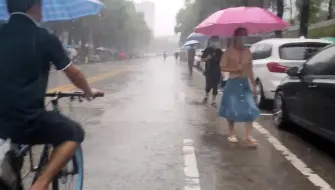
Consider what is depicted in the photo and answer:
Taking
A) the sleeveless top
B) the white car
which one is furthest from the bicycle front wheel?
the white car

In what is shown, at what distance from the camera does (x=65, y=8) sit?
4590 millimetres

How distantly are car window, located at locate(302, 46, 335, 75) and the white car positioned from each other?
310cm

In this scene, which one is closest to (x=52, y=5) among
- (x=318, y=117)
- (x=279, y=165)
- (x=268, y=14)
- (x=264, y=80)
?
(x=279, y=165)

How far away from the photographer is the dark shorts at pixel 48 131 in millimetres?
3043

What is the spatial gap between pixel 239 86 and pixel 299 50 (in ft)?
12.7

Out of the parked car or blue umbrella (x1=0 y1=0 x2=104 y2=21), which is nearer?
blue umbrella (x1=0 y1=0 x2=104 y2=21)

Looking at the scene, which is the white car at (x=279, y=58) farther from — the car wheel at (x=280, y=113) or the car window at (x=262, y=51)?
the car wheel at (x=280, y=113)

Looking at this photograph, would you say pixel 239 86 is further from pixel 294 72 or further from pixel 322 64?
pixel 322 64

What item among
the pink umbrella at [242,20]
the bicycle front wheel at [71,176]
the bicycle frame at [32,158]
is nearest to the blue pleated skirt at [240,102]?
the pink umbrella at [242,20]

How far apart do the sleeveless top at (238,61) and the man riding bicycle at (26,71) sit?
4462 mm

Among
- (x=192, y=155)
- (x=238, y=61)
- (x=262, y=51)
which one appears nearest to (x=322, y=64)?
(x=238, y=61)

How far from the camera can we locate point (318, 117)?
6.74 metres

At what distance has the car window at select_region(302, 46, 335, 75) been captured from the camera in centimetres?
668

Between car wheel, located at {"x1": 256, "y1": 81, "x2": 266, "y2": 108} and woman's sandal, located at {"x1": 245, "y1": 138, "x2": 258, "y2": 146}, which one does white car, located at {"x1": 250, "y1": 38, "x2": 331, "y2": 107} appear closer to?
car wheel, located at {"x1": 256, "y1": 81, "x2": 266, "y2": 108}
